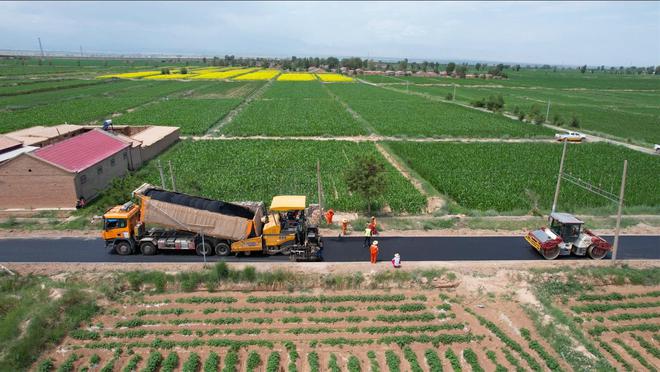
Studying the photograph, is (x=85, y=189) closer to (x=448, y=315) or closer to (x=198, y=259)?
(x=198, y=259)

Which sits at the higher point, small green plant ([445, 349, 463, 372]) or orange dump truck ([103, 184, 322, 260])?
orange dump truck ([103, 184, 322, 260])

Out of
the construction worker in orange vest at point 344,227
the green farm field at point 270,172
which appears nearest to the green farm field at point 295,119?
the green farm field at point 270,172

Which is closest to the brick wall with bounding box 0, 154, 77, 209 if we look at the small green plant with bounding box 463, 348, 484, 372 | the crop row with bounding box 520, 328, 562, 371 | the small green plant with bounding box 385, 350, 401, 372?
the small green plant with bounding box 385, 350, 401, 372

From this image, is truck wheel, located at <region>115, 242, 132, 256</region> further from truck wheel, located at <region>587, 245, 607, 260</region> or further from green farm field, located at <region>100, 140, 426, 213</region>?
truck wheel, located at <region>587, 245, 607, 260</region>

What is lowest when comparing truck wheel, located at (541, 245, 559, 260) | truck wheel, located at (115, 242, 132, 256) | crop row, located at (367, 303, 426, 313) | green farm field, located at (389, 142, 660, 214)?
crop row, located at (367, 303, 426, 313)

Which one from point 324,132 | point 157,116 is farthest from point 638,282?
point 157,116
